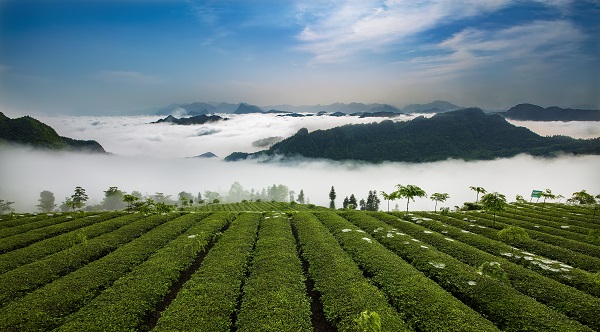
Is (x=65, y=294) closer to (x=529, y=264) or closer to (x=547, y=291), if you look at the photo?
(x=547, y=291)

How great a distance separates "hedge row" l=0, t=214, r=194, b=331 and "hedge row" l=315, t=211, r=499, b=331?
986 inches

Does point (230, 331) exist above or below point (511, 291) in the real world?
below

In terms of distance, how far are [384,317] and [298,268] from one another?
11.0 m

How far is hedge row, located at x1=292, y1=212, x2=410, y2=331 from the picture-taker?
19.5 meters

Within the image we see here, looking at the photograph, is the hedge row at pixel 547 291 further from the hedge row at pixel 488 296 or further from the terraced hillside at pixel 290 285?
the hedge row at pixel 488 296

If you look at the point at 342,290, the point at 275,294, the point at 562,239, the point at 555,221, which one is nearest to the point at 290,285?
the point at 275,294

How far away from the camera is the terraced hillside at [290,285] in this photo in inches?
763

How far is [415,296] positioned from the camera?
22.4m

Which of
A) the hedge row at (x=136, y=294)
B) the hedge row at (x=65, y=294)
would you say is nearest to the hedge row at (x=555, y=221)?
the hedge row at (x=136, y=294)

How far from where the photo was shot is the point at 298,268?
2861cm

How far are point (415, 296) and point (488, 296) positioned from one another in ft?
21.1

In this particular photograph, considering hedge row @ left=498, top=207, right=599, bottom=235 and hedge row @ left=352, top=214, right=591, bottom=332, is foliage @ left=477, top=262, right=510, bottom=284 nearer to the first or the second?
hedge row @ left=352, top=214, right=591, bottom=332

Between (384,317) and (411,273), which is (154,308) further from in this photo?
(411,273)

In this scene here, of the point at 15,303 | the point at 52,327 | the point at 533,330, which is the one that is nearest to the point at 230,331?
the point at 52,327
